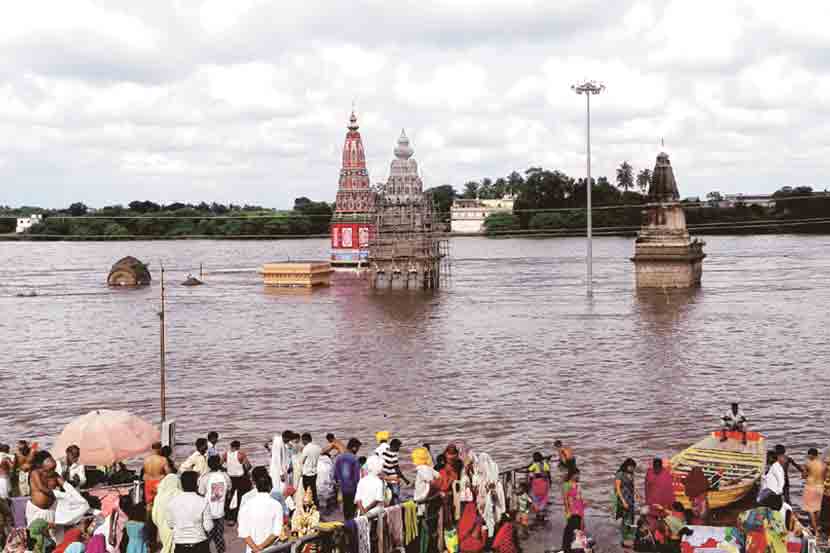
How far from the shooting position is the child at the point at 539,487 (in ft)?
44.1

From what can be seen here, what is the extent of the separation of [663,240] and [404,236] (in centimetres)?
2262

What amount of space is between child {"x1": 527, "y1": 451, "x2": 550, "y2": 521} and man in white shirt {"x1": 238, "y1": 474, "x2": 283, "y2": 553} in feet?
14.9

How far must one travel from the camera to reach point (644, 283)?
64.4 m

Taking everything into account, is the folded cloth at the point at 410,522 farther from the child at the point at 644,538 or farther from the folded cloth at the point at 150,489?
the folded cloth at the point at 150,489

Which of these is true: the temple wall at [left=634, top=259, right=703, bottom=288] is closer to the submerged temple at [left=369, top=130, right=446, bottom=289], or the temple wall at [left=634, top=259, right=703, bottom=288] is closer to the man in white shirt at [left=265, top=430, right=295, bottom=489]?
the submerged temple at [left=369, top=130, right=446, bottom=289]

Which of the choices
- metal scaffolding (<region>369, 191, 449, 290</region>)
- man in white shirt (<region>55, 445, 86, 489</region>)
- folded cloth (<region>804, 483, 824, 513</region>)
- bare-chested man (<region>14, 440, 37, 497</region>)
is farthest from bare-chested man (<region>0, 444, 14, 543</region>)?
metal scaffolding (<region>369, 191, 449, 290</region>)

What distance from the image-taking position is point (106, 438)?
14320mm

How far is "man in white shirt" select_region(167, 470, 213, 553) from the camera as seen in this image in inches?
392

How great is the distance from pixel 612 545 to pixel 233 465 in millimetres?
5305

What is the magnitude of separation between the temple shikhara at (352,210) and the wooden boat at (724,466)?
80709 millimetres

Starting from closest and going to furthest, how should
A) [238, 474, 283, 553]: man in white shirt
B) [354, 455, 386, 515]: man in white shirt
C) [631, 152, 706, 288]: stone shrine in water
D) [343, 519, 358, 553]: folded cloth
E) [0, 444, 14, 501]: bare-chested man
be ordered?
Answer: [238, 474, 283, 553]: man in white shirt → [343, 519, 358, 553]: folded cloth → [354, 455, 386, 515]: man in white shirt → [0, 444, 14, 501]: bare-chested man → [631, 152, 706, 288]: stone shrine in water

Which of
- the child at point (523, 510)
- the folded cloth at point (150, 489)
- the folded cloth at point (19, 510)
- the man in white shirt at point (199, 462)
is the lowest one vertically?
the child at point (523, 510)

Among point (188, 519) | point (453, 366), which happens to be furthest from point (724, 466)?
point (453, 366)

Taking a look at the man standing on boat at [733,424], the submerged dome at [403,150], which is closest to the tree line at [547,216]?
the submerged dome at [403,150]
